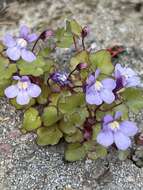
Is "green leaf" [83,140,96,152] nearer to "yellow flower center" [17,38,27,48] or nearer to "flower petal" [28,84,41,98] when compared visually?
"flower petal" [28,84,41,98]

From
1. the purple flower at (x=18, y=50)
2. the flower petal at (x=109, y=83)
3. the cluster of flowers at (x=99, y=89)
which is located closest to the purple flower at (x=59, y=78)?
the cluster of flowers at (x=99, y=89)

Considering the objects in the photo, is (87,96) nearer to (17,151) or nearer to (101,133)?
(101,133)

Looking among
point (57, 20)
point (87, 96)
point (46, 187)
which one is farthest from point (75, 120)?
point (57, 20)

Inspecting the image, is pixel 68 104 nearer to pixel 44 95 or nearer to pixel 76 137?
pixel 76 137

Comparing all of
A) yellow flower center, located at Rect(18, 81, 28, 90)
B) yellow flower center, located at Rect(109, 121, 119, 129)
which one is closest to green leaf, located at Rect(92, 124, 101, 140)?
yellow flower center, located at Rect(109, 121, 119, 129)

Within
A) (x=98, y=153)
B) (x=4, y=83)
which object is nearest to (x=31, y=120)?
(x=4, y=83)
